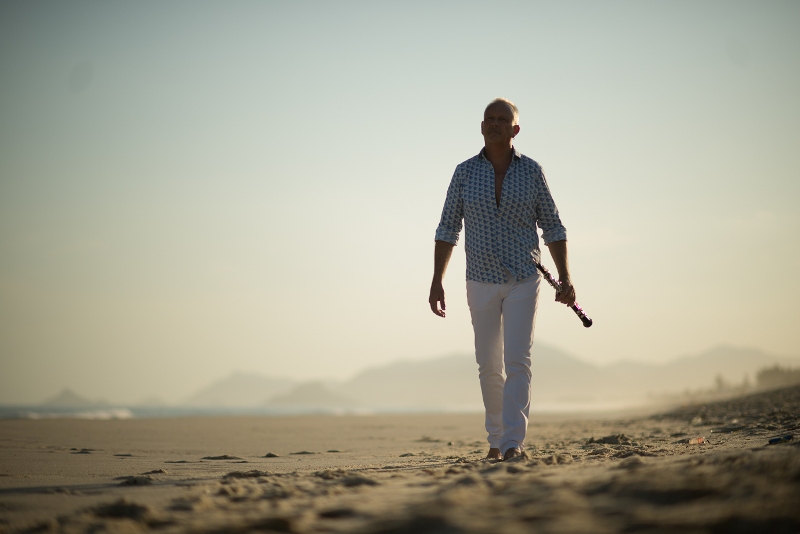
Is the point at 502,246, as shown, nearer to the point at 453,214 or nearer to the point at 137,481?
the point at 453,214

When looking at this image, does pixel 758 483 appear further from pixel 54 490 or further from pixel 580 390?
pixel 580 390

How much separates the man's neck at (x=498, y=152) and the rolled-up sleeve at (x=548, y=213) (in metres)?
0.25

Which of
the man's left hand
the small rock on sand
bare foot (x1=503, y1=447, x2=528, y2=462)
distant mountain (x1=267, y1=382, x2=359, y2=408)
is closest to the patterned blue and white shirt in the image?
the man's left hand

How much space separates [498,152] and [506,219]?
19.4 inches

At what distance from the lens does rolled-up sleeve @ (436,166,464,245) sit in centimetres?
Answer: 467

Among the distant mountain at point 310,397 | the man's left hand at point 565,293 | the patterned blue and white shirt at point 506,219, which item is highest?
the patterned blue and white shirt at point 506,219

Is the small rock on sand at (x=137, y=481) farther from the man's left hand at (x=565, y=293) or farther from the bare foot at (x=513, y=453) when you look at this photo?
the man's left hand at (x=565, y=293)

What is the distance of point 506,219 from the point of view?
14.4ft

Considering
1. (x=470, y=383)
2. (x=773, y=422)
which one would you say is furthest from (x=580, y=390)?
(x=773, y=422)

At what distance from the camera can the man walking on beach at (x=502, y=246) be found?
13.8 feet

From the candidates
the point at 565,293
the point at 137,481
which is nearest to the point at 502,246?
the point at 565,293

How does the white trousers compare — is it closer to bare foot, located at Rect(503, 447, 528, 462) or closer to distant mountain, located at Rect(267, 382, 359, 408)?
bare foot, located at Rect(503, 447, 528, 462)

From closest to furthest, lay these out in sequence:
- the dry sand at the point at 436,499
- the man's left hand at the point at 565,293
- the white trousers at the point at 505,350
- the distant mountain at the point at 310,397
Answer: the dry sand at the point at 436,499 → the white trousers at the point at 505,350 → the man's left hand at the point at 565,293 → the distant mountain at the point at 310,397

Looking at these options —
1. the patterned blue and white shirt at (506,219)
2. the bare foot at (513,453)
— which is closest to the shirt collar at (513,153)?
the patterned blue and white shirt at (506,219)
